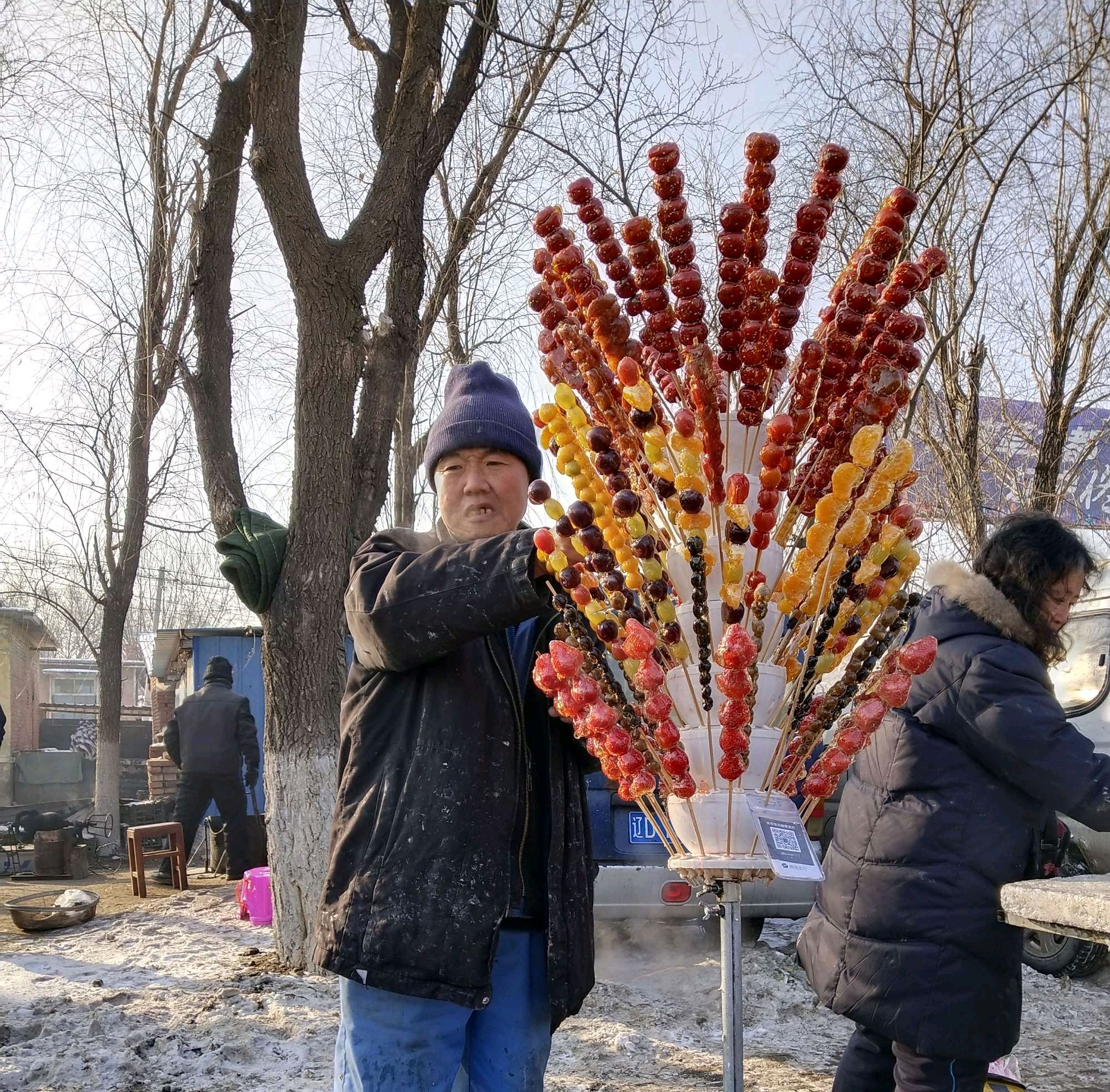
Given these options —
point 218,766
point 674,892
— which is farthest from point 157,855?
point 674,892

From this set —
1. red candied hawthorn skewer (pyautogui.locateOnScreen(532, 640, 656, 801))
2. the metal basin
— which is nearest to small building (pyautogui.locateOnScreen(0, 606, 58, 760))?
the metal basin

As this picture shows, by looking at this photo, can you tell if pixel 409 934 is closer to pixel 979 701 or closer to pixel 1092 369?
pixel 979 701

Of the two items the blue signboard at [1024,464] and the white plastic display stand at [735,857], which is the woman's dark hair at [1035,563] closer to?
the white plastic display stand at [735,857]

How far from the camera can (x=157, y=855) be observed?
9.42m

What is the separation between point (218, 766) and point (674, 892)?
19.1 ft

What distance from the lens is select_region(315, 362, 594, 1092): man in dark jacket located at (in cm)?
180

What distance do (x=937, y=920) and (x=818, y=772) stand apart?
3.34 ft

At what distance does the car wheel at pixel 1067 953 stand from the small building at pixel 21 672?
2053cm

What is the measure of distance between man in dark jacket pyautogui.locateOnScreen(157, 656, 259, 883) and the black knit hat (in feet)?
1.19

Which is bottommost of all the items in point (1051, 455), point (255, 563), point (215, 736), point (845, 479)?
point (215, 736)

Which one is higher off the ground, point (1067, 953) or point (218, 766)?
point (218, 766)

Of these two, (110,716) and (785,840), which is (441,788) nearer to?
(785,840)

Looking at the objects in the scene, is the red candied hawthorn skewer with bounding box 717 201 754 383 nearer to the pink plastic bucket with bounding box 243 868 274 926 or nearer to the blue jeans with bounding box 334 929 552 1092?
the blue jeans with bounding box 334 929 552 1092

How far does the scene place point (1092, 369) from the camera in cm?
823
